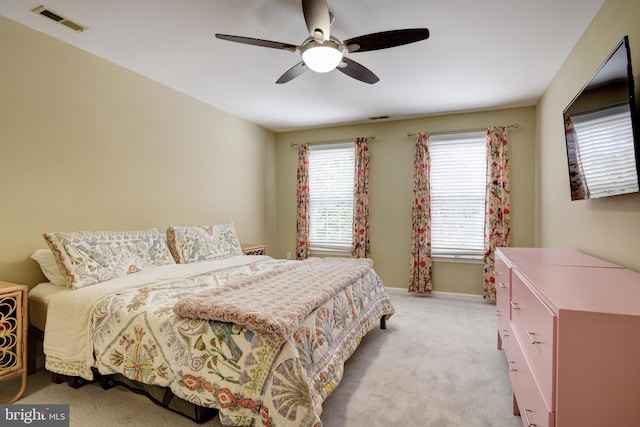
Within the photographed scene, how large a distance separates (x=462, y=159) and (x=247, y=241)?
129 inches

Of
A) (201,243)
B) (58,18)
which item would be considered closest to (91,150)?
(58,18)

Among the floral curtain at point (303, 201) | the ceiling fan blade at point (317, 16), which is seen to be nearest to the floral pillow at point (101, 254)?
the ceiling fan blade at point (317, 16)

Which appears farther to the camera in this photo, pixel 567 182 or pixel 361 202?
pixel 361 202

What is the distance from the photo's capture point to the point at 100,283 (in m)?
2.29

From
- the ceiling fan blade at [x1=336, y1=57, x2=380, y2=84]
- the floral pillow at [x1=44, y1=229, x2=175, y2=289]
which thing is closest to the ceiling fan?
the ceiling fan blade at [x1=336, y1=57, x2=380, y2=84]

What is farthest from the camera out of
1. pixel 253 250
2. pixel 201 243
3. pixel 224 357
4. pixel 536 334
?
pixel 253 250

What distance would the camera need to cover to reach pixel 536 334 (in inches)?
51.4

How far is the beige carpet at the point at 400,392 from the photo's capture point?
71.6 inches

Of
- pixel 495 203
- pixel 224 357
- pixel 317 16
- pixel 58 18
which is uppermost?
pixel 58 18

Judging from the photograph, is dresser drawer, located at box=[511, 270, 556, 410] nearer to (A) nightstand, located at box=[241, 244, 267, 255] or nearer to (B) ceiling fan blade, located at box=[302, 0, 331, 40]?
(B) ceiling fan blade, located at box=[302, 0, 331, 40]

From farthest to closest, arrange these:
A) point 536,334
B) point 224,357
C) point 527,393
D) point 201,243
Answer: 1. point 201,243
2. point 224,357
3. point 527,393
4. point 536,334

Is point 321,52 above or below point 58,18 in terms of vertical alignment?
below

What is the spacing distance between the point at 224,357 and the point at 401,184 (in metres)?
Result: 3.70

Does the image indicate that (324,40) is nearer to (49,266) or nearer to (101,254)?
(101,254)
